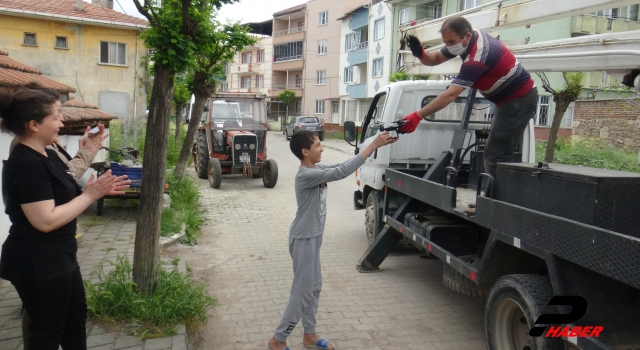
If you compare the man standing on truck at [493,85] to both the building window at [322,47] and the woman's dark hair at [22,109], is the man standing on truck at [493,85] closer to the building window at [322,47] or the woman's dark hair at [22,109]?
the woman's dark hair at [22,109]

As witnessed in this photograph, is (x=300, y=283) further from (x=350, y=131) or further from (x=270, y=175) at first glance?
(x=270, y=175)

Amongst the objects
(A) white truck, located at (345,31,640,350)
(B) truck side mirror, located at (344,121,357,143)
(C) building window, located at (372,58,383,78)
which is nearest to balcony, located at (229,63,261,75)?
(C) building window, located at (372,58,383,78)

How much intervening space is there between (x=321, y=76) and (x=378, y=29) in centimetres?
1192

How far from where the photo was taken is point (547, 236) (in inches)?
118

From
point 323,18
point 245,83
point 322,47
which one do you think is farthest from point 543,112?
point 245,83

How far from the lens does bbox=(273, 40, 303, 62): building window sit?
49.9 m

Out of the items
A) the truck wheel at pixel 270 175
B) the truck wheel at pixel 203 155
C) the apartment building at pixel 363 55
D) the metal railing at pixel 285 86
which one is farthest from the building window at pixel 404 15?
the truck wheel at pixel 270 175

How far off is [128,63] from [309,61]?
24937 millimetres

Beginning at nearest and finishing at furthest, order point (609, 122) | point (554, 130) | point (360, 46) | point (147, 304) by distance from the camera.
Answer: point (147, 304), point (554, 130), point (609, 122), point (360, 46)

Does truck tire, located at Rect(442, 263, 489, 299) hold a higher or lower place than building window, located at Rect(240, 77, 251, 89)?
lower

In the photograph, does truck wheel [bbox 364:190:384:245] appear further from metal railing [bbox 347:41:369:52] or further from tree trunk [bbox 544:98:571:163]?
metal railing [bbox 347:41:369:52]

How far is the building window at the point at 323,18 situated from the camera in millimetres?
46312

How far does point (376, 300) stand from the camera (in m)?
5.42

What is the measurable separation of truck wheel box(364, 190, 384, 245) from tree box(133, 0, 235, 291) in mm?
3134
